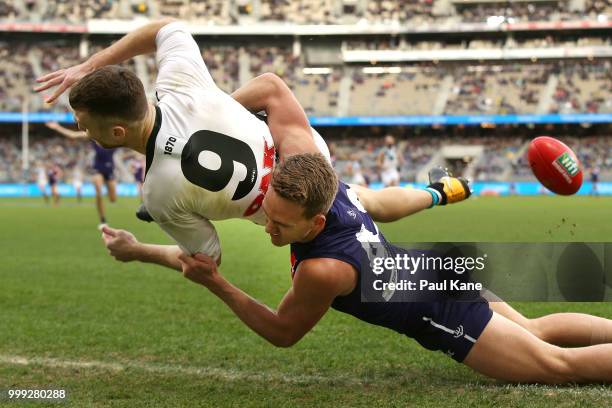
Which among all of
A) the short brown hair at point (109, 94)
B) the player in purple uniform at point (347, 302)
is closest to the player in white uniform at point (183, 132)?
the short brown hair at point (109, 94)

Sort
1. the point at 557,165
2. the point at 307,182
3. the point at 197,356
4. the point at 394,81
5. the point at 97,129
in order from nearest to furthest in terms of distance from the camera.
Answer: the point at 307,182 < the point at 97,129 < the point at 197,356 < the point at 557,165 < the point at 394,81

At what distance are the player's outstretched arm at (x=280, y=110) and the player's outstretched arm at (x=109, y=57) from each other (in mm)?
584

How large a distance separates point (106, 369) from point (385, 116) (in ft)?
132

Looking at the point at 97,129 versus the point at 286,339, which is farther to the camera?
the point at 286,339

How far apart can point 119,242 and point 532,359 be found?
218 cm

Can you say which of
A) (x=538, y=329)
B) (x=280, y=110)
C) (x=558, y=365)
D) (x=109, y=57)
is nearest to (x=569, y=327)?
(x=538, y=329)

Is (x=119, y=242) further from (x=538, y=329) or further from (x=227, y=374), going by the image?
(x=538, y=329)

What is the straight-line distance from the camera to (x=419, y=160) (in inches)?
1736

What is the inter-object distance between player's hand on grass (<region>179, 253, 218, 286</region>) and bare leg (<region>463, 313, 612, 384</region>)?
137 cm

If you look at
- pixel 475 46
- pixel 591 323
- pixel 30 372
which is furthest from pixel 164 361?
pixel 475 46

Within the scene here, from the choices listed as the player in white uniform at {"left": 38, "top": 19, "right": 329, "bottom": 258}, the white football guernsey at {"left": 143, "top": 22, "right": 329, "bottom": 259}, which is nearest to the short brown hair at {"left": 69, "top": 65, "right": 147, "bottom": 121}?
the player in white uniform at {"left": 38, "top": 19, "right": 329, "bottom": 258}

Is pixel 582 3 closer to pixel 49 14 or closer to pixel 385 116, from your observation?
pixel 385 116

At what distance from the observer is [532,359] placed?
3.62 metres

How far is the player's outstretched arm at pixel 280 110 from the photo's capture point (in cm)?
Answer: 396
